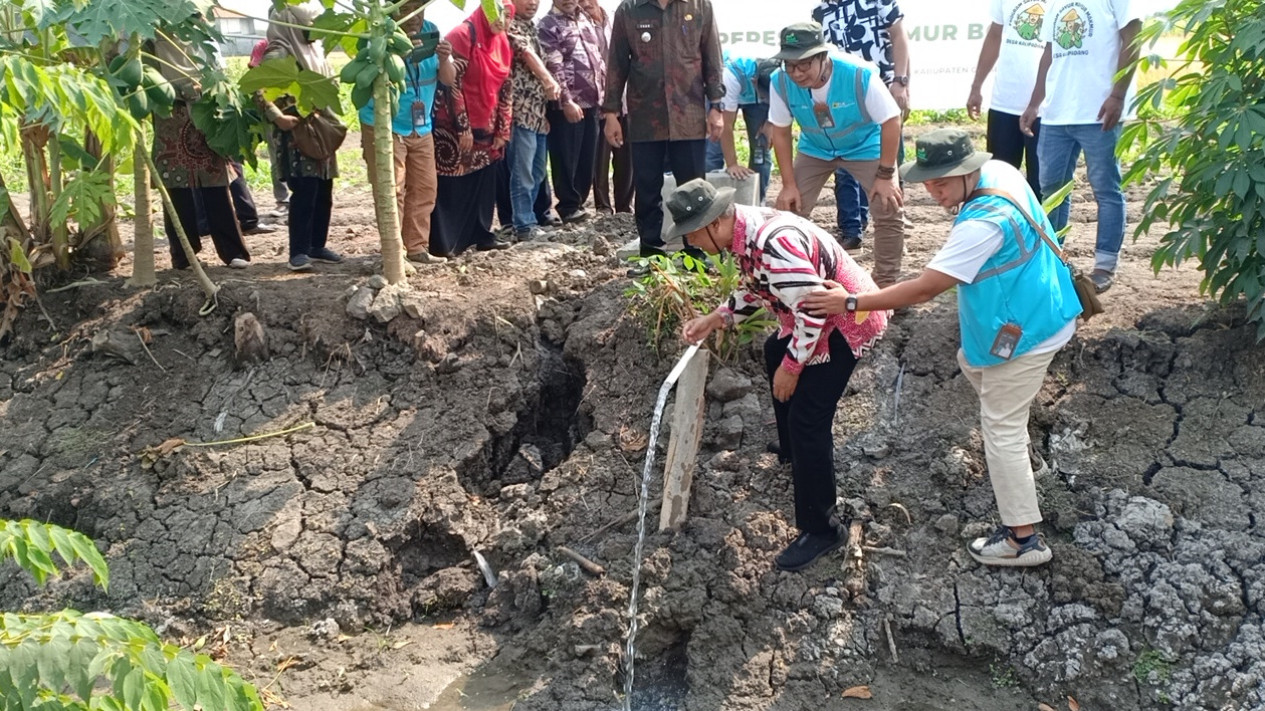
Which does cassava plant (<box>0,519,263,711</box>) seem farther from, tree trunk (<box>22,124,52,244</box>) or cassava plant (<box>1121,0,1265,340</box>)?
tree trunk (<box>22,124,52,244</box>)

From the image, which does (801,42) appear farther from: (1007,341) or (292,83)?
(292,83)

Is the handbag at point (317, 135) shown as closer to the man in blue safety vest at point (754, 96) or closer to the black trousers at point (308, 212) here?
the black trousers at point (308, 212)

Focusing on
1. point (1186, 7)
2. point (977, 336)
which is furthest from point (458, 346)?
point (1186, 7)

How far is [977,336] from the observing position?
13.8 feet

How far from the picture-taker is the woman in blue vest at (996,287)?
396 cm

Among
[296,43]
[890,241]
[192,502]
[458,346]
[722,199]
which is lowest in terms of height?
[192,502]

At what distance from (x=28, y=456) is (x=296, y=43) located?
8.42ft

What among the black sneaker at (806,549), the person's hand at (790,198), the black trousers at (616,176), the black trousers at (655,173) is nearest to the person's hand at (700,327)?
the black sneaker at (806,549)

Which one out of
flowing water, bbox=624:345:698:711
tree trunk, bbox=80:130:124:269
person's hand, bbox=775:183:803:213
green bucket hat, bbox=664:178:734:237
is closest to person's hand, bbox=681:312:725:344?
flowing water, bbox=624:345:698:711

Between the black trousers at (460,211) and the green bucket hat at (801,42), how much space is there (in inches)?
88.3

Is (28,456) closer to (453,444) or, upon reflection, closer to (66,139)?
(66,139)

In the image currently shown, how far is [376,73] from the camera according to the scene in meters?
5.55

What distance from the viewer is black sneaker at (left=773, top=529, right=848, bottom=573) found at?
464 cm

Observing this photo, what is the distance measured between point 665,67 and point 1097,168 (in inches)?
90.5
